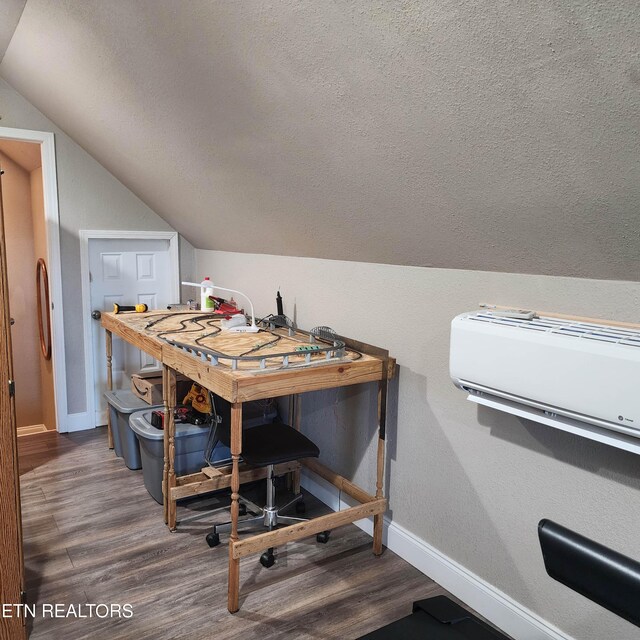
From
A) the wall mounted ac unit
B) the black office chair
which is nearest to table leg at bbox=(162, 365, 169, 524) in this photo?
the black office chair

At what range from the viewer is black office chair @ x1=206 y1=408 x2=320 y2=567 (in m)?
2.50

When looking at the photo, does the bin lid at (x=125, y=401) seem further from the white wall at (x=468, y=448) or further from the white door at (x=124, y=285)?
the white wall at (x=468, y=448)

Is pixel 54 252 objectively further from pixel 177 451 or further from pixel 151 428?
pixel 177 451

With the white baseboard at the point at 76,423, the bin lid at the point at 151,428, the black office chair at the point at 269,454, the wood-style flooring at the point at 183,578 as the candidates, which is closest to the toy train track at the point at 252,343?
the black office chair at the point at 269,454

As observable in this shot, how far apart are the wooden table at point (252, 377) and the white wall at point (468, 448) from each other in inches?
5.2

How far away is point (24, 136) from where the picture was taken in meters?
3.88

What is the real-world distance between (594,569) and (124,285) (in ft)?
13.3

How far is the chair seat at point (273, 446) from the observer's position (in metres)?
2.47

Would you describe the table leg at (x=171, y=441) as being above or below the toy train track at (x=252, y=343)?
below

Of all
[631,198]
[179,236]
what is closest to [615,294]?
[631,198]

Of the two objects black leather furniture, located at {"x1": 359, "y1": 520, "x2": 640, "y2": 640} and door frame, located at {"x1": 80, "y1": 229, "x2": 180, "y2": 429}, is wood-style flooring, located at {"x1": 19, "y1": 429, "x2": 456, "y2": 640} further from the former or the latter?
black leather furniture, located at {"x1": 359, "y1": 520, "x2": 640, "y2": 640}

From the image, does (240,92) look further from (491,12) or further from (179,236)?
(179,236)

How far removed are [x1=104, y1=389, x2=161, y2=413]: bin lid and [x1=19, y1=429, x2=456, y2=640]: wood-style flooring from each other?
0.51 metres

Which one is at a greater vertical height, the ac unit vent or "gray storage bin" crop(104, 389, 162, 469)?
the ac unit vent
